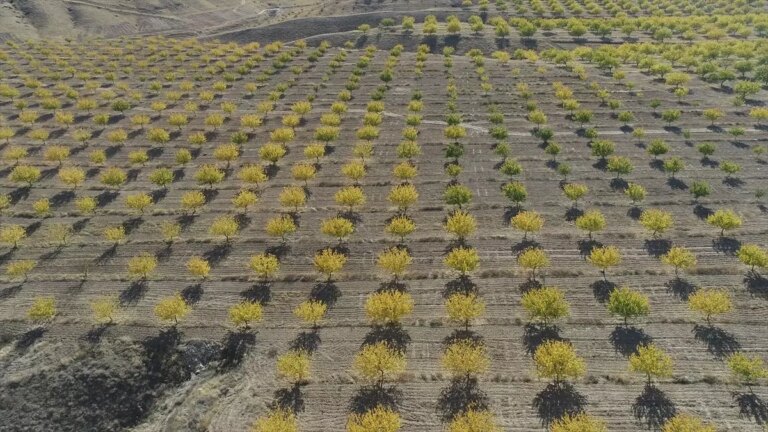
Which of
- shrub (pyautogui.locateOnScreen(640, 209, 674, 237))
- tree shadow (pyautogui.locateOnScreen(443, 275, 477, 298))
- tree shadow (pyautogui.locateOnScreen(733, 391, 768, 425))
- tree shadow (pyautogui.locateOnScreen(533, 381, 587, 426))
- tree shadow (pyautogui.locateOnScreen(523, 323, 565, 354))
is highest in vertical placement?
shrub (pyautogui.locateOnScreen(640, 209, 674, 237))

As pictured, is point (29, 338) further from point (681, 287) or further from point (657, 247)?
point (657, 247)

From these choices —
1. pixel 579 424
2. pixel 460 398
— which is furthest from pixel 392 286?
pixel 579 424

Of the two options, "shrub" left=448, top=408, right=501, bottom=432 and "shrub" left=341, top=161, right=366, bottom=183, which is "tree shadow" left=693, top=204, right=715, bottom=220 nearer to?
"shrub" left=448, top=408, right=501, bottom=432

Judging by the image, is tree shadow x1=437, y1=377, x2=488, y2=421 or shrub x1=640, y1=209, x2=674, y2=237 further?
shrub x1=640, y1=209, x2=674, y2=237

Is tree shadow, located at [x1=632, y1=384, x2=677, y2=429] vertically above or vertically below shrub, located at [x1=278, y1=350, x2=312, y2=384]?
below

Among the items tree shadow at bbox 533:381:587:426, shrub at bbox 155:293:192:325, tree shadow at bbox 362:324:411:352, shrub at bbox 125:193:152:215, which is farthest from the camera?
shrub at bbox 125:193:152:215

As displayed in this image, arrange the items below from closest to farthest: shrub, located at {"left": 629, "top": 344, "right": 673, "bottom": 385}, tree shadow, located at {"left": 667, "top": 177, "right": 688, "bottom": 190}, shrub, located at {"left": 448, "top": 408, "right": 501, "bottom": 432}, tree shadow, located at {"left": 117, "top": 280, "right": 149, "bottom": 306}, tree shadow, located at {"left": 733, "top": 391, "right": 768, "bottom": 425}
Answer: shrub, located at {"left": 448, "top": 408, "right": 501, "bottom": 432} < tree shadow, located at {"left": 733, "top": 391, "right": 768, "bottom": 425} < shrub, located at {"left": 629, "top": 344, "right": 673, "bottom": 385} < tree shadow, located at {"left": 117, "top": 280, "right": 149, "bottom": 306} < tree shadow, located at {"left": 667, "top": 177, "right": 688, "bottom": 190}

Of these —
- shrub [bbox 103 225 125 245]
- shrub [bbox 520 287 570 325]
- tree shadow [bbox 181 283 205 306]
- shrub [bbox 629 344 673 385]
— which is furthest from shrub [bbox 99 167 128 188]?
shrub [bbox 629 344 673 385]

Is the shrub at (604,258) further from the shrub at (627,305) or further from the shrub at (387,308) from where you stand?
the shrub at (387,308)
